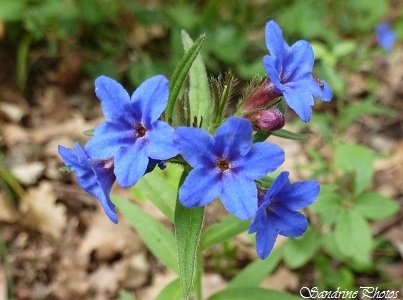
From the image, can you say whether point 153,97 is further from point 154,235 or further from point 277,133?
point 154,235

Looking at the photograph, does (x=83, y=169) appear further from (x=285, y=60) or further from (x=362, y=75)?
(x=362, y=75)

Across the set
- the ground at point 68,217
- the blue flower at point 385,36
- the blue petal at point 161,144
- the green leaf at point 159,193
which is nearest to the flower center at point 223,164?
the blue petal at point 161,144

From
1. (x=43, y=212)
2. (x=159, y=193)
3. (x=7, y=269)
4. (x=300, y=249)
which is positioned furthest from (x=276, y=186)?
(x=43, y=212)

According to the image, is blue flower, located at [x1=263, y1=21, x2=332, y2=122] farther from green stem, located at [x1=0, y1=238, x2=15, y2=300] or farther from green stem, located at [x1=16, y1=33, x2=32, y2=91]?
green stem, located at [x1=16, y1=33, x2=32, y2=91]

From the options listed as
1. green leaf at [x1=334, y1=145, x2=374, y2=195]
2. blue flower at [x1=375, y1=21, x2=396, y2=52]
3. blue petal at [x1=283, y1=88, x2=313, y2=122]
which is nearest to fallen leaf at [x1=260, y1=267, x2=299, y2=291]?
green leaf at [x1=334, y1=145, x2=374, y2=195]

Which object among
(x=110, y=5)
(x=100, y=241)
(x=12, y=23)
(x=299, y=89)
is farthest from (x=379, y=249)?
(x=12, y=23)

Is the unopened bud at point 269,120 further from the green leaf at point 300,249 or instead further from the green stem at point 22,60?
the green stem at point 22,60
